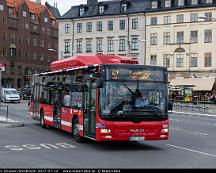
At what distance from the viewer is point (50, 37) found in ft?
367

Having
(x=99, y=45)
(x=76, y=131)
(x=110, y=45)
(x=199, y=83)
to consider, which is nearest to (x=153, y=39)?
(x=110, y=45)

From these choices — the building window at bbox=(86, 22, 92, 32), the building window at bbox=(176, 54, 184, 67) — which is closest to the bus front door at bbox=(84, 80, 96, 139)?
the building window at bbox=(176, 54, 184, 67)

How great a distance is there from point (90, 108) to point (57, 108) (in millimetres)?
4768

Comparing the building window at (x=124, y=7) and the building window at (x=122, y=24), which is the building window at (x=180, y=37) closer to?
the building window at (x=122, y=24)

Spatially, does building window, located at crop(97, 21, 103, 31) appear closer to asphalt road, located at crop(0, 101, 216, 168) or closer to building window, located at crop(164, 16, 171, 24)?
building window, located at crop(164, 16, 171, 24)

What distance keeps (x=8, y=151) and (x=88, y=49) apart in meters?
67.0

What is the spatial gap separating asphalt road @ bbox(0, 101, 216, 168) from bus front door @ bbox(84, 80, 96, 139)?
0.58 meters

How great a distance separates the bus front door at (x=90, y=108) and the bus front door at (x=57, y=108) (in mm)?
3708

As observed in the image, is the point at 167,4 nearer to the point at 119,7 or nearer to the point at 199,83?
the point at 119,7

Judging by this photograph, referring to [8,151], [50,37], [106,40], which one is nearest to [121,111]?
[8,151]

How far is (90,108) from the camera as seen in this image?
1655cm

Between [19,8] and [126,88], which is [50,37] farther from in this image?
[126,88]

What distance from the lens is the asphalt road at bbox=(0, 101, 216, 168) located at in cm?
1266

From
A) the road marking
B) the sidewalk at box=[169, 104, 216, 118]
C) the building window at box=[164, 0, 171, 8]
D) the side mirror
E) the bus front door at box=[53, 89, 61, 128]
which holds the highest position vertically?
the building window at box=[164, 0, 171, 8]
